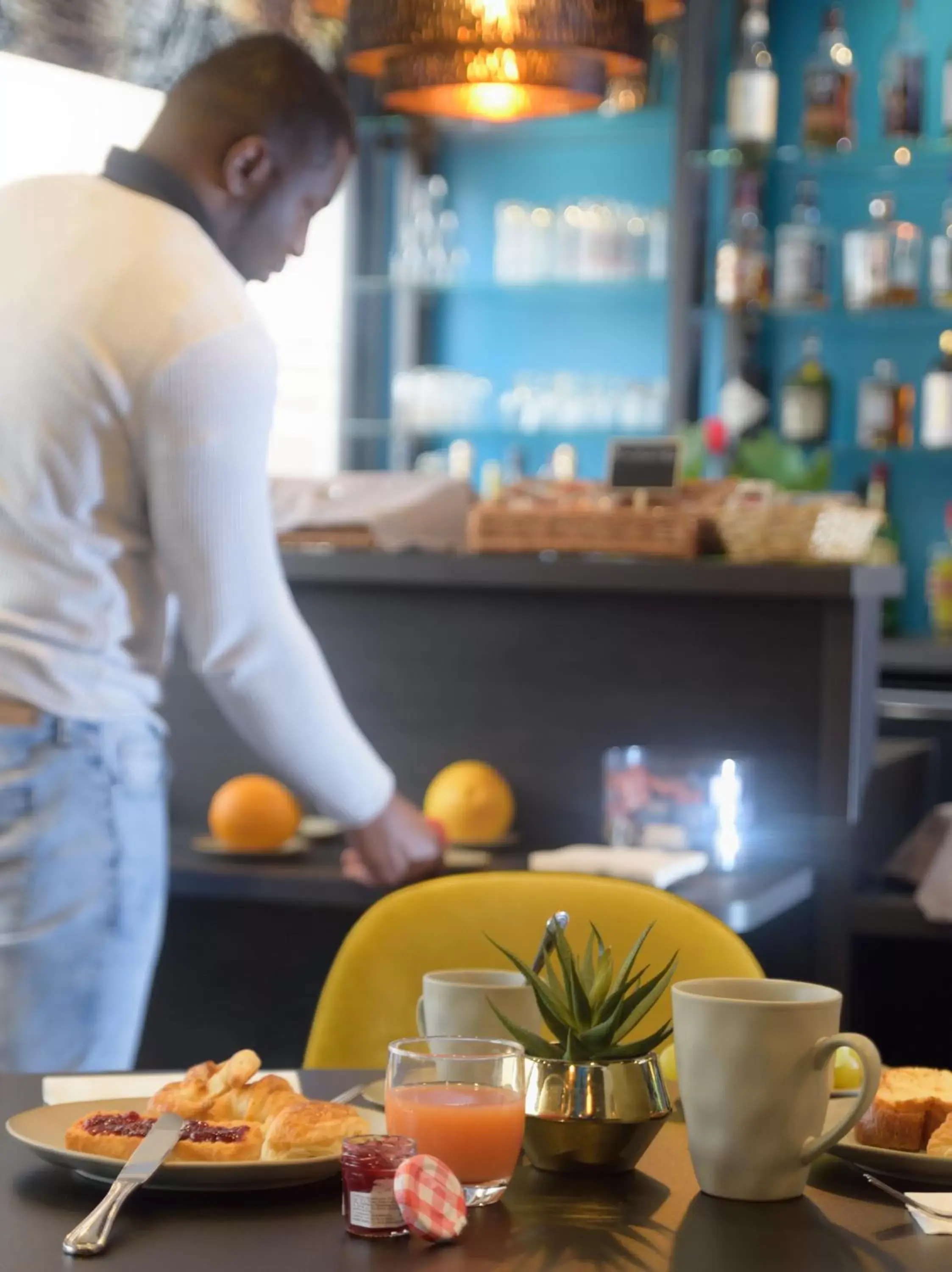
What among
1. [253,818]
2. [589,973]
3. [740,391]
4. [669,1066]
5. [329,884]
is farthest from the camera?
[740,391]

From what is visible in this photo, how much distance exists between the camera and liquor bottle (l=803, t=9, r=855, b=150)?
455 cm

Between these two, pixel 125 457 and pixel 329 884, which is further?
pixel 329 884

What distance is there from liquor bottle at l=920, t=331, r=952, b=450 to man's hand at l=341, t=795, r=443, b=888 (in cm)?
263

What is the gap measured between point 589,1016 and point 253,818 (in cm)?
135

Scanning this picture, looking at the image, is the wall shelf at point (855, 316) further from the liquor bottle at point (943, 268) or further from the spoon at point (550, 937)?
the spoon at point (550, 937)

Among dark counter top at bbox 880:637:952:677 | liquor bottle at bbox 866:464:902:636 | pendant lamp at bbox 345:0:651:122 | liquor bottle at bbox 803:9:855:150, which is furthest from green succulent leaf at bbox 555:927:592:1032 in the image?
liquor bottle at bbox 803:9:855:150

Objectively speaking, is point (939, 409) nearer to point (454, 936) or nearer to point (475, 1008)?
point (454, 936)

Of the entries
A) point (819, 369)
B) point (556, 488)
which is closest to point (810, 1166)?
point (556, 488)

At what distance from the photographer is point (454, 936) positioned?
64.7 inches

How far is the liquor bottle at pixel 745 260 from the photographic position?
182 inches

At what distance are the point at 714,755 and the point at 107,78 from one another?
2.60 metres

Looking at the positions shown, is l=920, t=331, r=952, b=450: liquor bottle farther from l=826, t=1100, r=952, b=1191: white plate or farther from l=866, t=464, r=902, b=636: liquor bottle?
l=826, t=1100, r=952, b=1191: white plate

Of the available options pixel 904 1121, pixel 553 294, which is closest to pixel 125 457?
pixel 904 1121

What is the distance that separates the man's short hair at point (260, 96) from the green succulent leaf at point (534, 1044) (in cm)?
130
